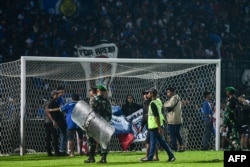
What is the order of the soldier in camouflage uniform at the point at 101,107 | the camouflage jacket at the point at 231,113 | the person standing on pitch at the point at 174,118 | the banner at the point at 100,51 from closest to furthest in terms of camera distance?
1. the camouflage jacket at the point at 231,113
2. the soldier in camouflage uniform at the point at 101,107
3. the person standing on pitch at the point at 174,118
4. the banner at the point at 100,51

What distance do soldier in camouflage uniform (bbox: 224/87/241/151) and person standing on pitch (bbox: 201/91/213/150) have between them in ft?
21.7

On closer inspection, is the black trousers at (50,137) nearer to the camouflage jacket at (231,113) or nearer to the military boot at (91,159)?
the military boot at (91,159)

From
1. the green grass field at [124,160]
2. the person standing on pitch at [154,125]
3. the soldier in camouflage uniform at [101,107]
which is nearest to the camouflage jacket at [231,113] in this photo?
the green grass field at [124,160]

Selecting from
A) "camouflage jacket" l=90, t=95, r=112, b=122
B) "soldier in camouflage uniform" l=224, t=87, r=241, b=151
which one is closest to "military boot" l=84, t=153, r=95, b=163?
"camouflage jacket" l=90, t=95, r=112, b=122

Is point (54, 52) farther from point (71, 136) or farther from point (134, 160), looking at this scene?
point (134, 160)

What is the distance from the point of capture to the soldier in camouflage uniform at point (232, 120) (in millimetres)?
22938

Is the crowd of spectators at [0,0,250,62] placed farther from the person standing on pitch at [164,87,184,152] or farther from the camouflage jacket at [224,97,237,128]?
the camouflage jacket at [224,97,237,128]

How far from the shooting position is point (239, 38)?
137ft

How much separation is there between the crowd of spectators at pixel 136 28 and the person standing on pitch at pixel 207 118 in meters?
7.64

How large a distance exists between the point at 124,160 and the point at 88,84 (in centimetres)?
486

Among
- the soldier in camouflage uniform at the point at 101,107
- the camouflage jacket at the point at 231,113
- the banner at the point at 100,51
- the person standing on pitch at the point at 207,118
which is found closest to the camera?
the camouflage jacket at the point at 231,113

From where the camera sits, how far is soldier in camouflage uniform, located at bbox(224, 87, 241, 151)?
903 inches

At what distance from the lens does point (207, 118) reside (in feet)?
98.9

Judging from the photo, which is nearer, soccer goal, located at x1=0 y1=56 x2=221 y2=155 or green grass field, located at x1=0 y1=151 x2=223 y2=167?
green grass field, located at x1=0 y1=151 x2=223 y2=167
